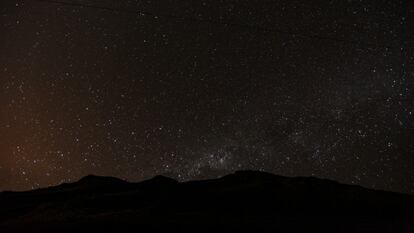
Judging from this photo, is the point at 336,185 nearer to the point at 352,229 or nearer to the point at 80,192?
the point at 352,229

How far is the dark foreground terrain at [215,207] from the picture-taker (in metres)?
4.95

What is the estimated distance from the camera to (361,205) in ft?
19.1

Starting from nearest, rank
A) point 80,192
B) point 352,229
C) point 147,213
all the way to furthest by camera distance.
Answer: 1. point 352,229
2. point 147,213
3. point 80,192

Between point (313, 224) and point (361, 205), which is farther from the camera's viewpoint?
point (361, 205)

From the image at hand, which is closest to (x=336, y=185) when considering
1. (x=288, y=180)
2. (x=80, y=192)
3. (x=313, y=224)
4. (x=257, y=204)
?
(x=288, y=180)

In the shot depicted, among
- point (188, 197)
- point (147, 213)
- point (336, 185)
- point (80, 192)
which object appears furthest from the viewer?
point (80, 192)

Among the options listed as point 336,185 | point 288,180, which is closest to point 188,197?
point 288,180

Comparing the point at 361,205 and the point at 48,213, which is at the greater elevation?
the point at 361,205

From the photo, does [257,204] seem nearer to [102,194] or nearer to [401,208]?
[401,208]

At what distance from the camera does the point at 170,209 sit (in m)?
5.78

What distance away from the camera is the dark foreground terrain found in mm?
4945

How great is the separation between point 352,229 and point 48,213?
3.80 meters

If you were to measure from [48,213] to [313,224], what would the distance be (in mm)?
3420

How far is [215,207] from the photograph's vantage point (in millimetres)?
5816
